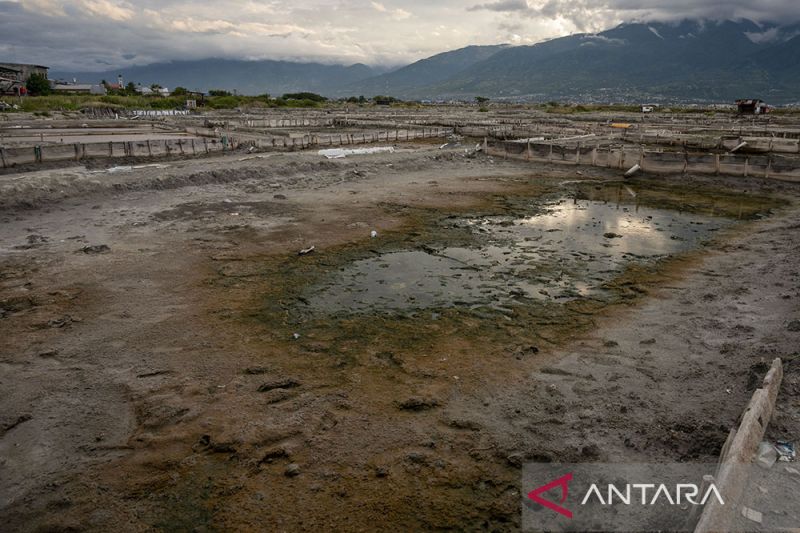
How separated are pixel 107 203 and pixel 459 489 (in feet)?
58.0

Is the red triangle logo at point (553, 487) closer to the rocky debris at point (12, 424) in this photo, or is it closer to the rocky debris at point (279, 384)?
the rocky debris at point (279, 384)

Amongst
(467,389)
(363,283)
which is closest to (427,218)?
(363,283)

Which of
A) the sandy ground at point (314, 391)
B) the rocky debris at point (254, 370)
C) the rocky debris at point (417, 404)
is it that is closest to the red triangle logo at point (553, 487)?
the sandy ground at point (314, 391)

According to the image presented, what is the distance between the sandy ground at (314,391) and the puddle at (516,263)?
957 mm

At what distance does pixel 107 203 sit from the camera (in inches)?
685

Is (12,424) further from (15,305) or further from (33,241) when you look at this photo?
(33,241)

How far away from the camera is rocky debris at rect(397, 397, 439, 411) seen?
626 centimetres

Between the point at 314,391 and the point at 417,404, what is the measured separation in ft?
4.88

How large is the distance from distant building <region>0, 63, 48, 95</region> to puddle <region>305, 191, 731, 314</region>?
86979 mm

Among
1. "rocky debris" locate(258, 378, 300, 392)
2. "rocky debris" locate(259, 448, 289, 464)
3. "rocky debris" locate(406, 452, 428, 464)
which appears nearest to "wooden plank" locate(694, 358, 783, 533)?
"rocky debris" locate(406, 452, 428, 464)

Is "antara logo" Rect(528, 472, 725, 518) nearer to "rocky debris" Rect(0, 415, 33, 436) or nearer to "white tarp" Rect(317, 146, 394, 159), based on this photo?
"rocky debris" Rect(0, 415, 33, 436)

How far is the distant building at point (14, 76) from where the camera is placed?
7162 centimetres

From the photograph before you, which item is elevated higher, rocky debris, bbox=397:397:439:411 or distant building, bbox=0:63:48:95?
distant building, bbox=0:63:48:95

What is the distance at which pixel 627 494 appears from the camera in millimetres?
4801
